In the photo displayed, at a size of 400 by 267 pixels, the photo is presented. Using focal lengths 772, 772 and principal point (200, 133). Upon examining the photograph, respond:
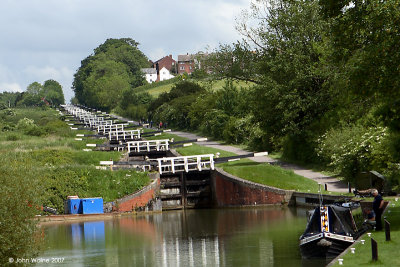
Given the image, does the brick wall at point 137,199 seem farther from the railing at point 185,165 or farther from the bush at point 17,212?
the bush at point 17,212

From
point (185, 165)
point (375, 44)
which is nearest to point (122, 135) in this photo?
point (185, 165)

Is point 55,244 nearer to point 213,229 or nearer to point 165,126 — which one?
point 213,229

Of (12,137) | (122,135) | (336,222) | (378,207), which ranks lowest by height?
(336,222)

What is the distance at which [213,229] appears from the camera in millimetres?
37344

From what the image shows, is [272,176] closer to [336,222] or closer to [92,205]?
[92,205]

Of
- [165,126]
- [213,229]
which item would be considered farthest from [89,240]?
[165,126]

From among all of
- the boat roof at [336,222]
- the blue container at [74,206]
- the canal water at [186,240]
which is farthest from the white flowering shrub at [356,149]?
the blue container at [74,206]

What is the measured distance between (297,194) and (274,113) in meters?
11.0

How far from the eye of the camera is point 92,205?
44875mm

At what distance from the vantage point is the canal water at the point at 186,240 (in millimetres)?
27984

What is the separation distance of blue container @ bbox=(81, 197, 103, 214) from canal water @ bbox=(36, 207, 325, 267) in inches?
59.6

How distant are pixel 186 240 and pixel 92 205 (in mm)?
12242

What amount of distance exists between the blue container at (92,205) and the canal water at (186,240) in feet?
4.97

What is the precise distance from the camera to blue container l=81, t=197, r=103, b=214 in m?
44.5
